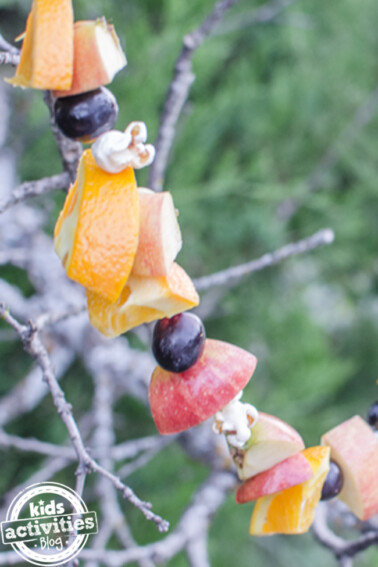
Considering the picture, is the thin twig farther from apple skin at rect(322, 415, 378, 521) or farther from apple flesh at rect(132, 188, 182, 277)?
apple skin at rect(322, 415, 378, 521)

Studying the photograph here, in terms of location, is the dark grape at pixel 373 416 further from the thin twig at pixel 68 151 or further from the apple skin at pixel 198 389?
the thin twig at pixel 68 151

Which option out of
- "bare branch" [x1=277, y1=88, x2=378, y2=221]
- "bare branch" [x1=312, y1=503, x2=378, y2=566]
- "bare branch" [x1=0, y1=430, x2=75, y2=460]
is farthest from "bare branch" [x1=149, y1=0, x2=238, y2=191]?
"bare branch" [x1=277, y1=88, x2=378, y2=221]

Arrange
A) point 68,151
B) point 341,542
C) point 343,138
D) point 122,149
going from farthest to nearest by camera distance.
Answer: point 343,138 < point 341,542 < point 68,151 < point 122,149

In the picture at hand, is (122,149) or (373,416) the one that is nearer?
(122,149)

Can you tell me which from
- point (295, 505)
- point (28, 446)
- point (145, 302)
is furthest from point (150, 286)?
point (28, 446)

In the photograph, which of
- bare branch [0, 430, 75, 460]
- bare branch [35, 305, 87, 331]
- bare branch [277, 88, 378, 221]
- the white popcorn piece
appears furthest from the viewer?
bare branch [277, 88, 378, 221]

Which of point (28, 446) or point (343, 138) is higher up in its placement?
point (28, 446)

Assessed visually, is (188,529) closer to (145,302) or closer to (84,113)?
(145,302)
